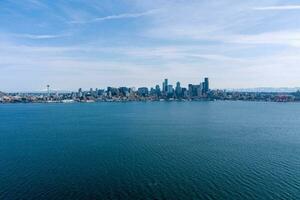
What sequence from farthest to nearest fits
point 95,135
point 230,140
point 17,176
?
point 95,135 < point 230,140 < point 17,176

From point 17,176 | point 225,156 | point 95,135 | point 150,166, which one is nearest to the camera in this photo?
point 17,176

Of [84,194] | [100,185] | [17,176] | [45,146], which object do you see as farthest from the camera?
[45,146]

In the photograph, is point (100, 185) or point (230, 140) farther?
point (230, 140)

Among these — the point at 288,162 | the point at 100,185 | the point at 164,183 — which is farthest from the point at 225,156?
the point at 100,185

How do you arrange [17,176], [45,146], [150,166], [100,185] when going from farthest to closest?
[45,146] < [150,166] < [17,176] < [100,185]

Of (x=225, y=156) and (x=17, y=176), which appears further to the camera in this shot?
(x=225, y=156)

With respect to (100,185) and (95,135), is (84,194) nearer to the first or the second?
(100,185)

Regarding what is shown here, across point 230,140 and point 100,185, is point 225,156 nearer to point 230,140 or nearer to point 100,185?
point 230,140

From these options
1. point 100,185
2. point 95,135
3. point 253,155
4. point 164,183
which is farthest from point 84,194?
point 95,135
